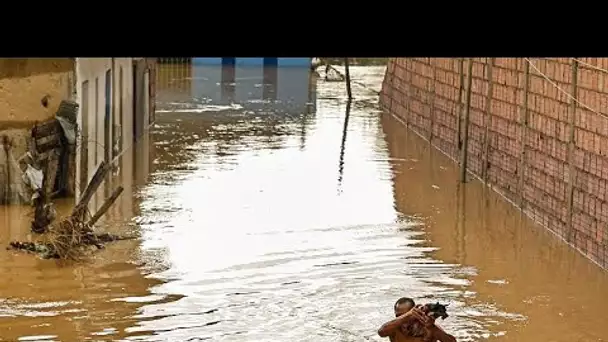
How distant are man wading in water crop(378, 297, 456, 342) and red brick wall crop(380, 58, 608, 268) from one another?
637 centimetres

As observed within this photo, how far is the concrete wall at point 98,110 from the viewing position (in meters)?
19.7

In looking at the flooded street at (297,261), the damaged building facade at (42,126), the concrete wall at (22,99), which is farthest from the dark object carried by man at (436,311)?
the concrete wall at (22,99)

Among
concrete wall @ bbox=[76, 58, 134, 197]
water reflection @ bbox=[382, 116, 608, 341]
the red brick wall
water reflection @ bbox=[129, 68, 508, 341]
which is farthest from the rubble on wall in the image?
the red brick wall

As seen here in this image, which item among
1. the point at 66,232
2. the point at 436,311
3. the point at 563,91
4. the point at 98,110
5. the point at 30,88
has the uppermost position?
the point at 563,91

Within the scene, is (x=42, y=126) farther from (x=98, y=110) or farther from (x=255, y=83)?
(x=255, y=83)

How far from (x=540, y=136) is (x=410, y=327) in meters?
9.76

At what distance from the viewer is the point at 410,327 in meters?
9.49

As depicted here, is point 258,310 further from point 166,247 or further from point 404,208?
point 404,208

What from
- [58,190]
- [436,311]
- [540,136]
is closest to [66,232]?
[58,190]

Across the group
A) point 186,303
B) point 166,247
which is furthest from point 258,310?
point 166,247

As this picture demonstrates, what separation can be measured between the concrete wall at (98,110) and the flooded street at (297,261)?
2.39 ft

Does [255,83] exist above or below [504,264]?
above

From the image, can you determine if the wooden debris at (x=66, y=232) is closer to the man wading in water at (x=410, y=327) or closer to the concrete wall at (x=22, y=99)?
the concrete wall at (x=22, y=99)

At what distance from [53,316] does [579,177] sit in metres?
7.62
